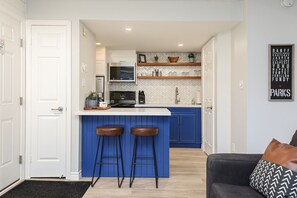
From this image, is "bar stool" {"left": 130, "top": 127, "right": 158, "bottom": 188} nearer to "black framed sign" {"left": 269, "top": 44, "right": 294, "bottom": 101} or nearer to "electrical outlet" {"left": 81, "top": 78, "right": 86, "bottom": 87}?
"electrical outlet" {"left": 81, "top": 78, "right": 86, "bottom": 87}

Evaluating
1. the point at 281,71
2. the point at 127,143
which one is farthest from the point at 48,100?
the point at 281,71

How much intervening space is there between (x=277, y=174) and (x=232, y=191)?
34 centimetres

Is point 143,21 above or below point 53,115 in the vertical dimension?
above

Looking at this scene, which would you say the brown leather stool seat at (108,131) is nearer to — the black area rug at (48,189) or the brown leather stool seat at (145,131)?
the brown leather stool seat at (145,131)

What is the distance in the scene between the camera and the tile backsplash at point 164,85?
19.8 ft

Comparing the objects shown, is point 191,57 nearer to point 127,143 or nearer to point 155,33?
point 155,33

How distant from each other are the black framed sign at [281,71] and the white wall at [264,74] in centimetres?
7

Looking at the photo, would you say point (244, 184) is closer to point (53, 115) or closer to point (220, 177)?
point (220, 177)

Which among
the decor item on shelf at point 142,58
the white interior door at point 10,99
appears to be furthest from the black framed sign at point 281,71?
the white interior door at point 10,99

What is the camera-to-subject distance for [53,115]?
3314 mm

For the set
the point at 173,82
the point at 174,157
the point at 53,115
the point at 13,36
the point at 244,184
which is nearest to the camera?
the point at 244,184

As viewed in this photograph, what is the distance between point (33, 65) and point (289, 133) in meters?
3.67

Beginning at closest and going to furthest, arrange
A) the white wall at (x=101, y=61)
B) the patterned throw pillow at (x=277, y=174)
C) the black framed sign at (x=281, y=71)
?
the patterned throw pillow at (x=277, y=174) → the black framed sign at (x=281, y=71) → the white wall at (x=101, y=61)

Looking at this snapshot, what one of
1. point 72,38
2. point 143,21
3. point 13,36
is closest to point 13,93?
point 13,36
